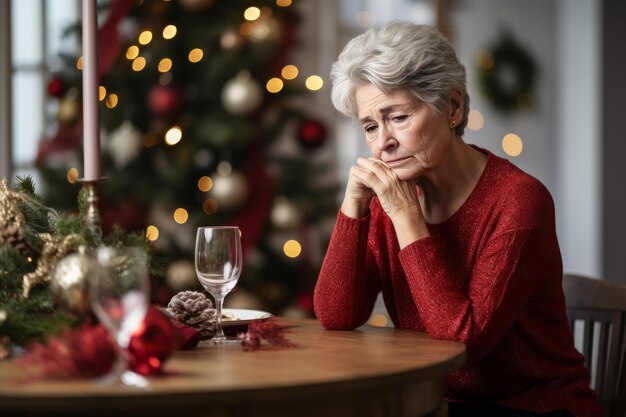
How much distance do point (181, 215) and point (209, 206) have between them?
0.41 ft

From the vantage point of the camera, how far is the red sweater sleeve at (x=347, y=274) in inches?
74.4

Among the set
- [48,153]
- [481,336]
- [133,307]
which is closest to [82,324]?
[133,307]

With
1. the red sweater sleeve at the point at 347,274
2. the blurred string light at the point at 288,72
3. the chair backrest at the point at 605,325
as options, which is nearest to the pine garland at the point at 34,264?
the red sweater sleeve at the point at 347,274

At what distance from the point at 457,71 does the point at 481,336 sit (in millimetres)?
624

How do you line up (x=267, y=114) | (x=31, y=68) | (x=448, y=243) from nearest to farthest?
(x=448, y=243) → (x=267, y=114) → (x=31, y=68)

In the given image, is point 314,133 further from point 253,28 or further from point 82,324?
point 82,324

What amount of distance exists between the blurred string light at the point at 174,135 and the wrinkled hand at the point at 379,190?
1.80 metres

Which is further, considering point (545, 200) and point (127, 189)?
point (127, 189)

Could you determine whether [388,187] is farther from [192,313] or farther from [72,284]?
[72,284]

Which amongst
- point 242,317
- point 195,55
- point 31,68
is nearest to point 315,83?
point 195,55

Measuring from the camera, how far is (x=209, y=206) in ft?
12.0

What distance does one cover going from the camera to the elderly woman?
170cm

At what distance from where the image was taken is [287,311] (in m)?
3.80

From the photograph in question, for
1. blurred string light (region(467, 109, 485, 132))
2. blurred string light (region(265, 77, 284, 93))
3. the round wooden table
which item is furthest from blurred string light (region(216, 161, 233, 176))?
the round wooden table
